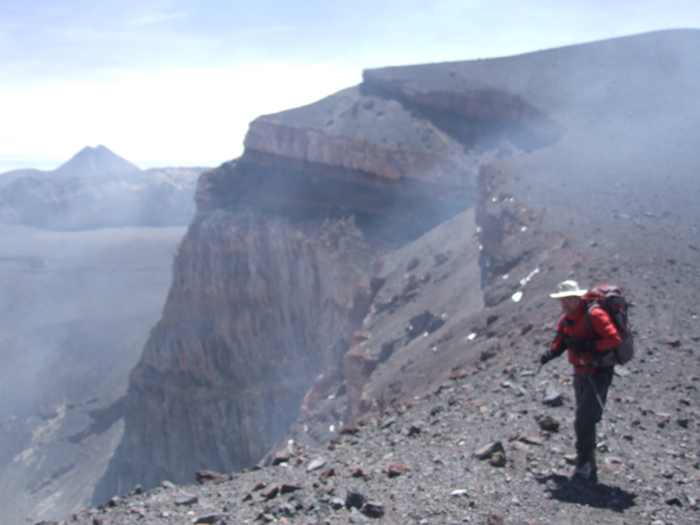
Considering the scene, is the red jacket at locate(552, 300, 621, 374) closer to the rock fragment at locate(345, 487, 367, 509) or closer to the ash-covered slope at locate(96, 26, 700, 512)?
the rock fragment at locate(345, 487, 367, 509)

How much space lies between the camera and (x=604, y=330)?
13.9 ft

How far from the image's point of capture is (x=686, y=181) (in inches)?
568

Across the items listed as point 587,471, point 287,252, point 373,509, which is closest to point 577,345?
point 587,471

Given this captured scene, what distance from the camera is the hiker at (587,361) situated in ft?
14.0

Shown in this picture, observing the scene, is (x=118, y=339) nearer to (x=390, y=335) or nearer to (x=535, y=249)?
(x=390, y=335)

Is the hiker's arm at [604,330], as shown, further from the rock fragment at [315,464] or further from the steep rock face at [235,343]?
the steep rock face at [235,343]

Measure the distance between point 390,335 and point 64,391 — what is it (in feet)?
77.5

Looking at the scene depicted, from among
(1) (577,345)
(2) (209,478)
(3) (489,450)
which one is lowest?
(2) (209,478)

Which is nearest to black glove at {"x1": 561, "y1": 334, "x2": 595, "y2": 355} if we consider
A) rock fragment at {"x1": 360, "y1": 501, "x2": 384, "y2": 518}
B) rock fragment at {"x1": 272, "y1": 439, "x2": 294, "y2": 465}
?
rock fragment at {"x1": 360, "y1": 501, "x2": 384, "y2": 518}

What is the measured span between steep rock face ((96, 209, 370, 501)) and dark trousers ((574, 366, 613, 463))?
19.3 metres

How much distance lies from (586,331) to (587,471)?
0.97m

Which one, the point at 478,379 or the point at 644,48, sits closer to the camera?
the point at 478,379

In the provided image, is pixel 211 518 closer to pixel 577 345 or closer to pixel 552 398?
pixel 577 345

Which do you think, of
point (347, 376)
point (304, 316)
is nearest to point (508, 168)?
point (347, 376)
